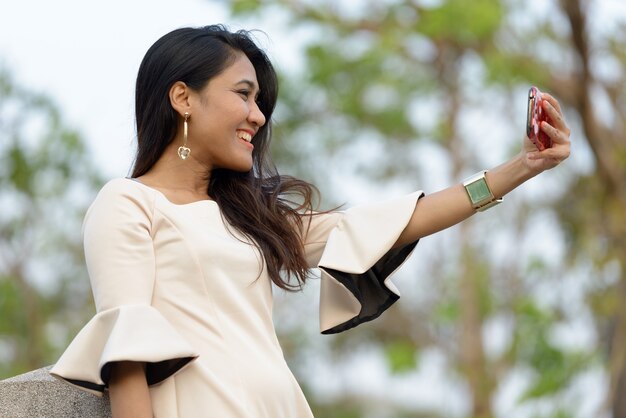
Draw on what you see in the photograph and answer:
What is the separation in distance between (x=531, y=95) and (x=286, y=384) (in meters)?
0.81

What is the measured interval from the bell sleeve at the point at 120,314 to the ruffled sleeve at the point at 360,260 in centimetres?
43

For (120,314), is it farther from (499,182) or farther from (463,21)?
(463,21)

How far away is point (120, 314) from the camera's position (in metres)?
2.43

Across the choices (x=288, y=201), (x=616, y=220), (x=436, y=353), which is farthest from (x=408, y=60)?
(x=288, y=201)

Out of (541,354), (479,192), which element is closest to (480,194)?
(479,192)

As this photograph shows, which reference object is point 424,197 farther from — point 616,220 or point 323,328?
point 616,220

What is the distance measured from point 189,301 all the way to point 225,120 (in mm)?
451

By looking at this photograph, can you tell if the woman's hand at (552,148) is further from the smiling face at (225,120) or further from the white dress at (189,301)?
the smiling face at (225,120)

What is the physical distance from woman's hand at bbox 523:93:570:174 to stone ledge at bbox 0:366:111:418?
1.07 metres

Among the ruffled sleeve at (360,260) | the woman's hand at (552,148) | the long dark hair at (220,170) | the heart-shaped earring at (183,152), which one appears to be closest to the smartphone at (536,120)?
the woman's hand at (552,148)

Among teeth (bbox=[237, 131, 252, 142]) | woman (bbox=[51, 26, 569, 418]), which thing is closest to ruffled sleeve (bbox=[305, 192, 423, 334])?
woman (bbox=[51, 26, 569, 418])

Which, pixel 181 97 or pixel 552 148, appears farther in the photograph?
pixel 181 97

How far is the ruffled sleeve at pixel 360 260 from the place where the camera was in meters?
2.76

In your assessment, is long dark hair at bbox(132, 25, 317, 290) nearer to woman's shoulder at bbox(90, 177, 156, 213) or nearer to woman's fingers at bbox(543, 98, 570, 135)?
woman's shoulder at bbox(90, 177, 156, 213)
